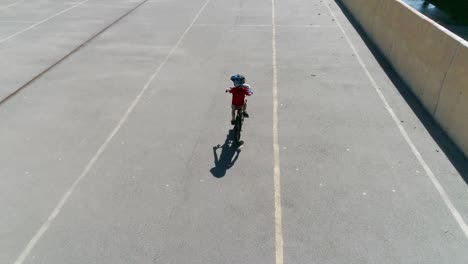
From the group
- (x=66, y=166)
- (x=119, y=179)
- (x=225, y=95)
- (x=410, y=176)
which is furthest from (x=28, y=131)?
(x=410, y=176)

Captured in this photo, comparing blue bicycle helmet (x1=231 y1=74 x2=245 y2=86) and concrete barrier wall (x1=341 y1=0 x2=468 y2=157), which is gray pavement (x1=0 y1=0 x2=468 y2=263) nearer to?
concrete barrier wall (x1=341 y1=0 x2=468 y2=157)

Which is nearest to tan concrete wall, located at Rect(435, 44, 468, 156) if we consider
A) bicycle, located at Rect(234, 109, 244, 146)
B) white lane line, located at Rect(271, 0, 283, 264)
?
white lane line, located at Rect(271, 0, 283, 264)

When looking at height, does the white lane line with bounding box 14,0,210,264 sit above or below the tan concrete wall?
below

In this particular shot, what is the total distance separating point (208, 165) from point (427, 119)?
19.4ft

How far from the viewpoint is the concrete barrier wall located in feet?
26.7

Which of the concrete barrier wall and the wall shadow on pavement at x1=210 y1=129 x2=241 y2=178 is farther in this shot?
the concrete barrier wall

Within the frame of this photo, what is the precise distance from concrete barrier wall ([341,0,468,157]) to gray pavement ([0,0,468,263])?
2.10ft

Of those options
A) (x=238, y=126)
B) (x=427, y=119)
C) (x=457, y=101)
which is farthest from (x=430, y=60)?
(x=238, y=126)

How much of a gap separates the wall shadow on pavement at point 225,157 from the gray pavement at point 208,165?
0.14ft

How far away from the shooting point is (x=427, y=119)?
9.27 metres

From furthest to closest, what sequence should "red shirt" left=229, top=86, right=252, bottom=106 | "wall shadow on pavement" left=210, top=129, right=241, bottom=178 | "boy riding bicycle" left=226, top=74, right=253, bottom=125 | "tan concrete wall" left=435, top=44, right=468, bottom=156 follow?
"tan concrete wall" left=435, top=44, right=468, bottom=156 → "red shirt" left=229, top=86, right=252, bottom=106 → "boy riding bicycle" left=226, top=74, right=253, bottom=125 → "wall shadow on pavement" left=210, top=129, right=241, bottom=178

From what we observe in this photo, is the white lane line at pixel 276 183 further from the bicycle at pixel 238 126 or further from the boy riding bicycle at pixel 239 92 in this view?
the boy riding bicycle at pixel 239 92

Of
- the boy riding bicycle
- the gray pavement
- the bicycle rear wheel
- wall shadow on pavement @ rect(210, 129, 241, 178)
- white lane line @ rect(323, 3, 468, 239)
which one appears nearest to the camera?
the gray pavement

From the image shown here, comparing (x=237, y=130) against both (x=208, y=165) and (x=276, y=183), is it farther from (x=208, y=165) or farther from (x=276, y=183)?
(x=276, y=183)
